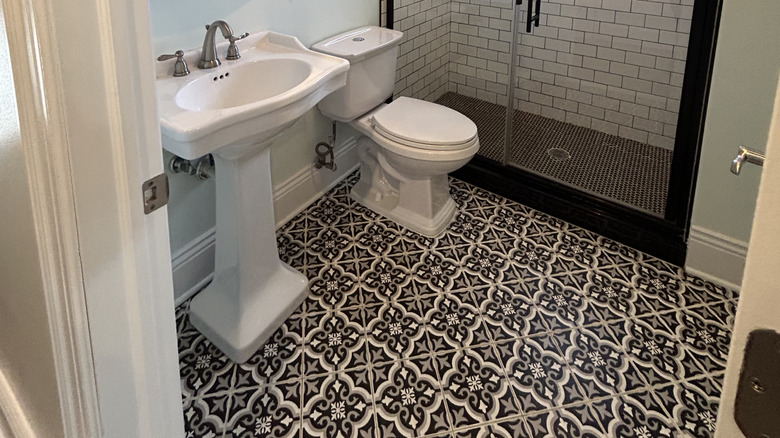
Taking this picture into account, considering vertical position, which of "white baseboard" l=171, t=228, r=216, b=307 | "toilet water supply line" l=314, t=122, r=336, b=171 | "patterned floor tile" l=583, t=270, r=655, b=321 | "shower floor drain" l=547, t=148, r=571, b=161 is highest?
"toilet water supply line" l=314, t=122, r=336, b=171

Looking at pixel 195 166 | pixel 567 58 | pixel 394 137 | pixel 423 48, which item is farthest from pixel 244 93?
pixel 567 58

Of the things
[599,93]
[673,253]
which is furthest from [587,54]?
[673,253]

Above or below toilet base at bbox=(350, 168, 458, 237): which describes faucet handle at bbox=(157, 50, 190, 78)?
above

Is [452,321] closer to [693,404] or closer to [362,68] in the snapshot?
[693,404]

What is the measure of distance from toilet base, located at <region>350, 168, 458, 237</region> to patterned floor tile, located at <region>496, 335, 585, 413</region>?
29.9 inches

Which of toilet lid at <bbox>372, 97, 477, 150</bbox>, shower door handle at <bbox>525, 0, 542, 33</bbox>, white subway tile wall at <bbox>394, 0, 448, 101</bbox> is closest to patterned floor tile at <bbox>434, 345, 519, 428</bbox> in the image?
toilet lid at <bbox>372, 97, 477, 150</bbox>

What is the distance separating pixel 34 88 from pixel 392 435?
1.35 metres

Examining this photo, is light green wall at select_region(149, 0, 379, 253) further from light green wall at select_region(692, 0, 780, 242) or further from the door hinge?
light green wall at select_region(692, 0, 780, 242)

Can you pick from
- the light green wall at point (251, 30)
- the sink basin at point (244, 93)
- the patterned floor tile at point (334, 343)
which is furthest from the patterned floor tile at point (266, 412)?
the sink basin at point (244, 93)

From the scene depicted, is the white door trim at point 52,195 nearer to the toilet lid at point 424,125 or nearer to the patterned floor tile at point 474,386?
the patterned floor tile at point 474,386

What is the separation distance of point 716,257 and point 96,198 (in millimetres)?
2273

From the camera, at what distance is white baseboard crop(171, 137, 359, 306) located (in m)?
2.25

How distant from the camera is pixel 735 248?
2324 millimetres

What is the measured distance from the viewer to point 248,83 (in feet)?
6.85
